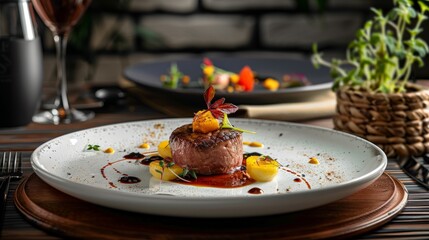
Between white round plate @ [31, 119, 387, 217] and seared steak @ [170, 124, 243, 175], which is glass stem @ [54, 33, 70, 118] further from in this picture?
seared steak @ [170, 124, 243, 175]

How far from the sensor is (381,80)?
1.49 m

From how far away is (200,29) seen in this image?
3.17 meters

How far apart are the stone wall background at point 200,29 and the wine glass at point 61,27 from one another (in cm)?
127

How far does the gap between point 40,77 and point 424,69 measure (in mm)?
952

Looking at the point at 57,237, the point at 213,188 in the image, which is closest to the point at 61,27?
the point at 213,188

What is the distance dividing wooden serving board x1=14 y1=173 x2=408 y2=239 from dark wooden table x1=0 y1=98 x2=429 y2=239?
12 mm

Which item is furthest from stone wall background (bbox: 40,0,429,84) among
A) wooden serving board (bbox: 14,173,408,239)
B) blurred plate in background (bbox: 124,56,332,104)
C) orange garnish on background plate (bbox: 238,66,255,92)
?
wooden serving board (bbox: 14,173,408,239)

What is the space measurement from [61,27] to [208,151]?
74cm

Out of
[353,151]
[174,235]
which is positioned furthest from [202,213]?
[353,151]

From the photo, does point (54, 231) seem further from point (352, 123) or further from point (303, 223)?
point (352, 123)

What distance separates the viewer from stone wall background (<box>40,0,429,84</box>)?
312 centimetres

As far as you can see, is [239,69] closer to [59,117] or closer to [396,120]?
[59,117]

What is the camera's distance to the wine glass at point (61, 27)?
1.68m

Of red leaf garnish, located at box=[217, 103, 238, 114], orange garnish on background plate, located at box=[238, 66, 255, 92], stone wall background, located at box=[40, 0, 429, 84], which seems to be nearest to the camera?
red leaf garnish, located at box=[217, 103, 238, 114]
